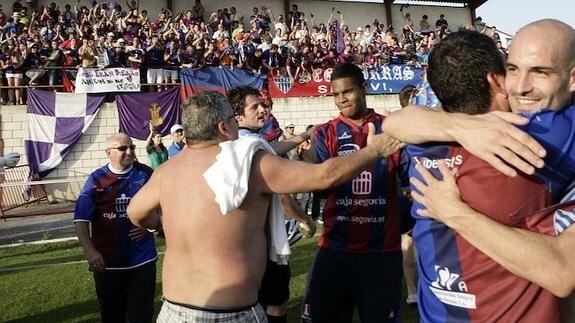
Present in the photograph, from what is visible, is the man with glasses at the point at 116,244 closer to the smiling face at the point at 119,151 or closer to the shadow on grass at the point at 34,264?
the smiling face at the point at 119,151

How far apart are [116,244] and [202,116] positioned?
2.57 metres

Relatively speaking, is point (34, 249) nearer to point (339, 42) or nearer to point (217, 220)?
point (217, 220)

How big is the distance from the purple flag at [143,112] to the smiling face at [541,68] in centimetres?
1714

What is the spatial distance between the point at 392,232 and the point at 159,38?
55.9ft

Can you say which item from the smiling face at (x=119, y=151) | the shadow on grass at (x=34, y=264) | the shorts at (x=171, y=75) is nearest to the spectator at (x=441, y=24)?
the shorts at (x=171, y=75)

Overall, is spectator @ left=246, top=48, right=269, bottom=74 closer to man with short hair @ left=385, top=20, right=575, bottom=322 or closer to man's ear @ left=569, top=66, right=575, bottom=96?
man with short hair @ left=385, top=20, right=575, bottom=322

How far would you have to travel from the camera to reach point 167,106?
18500 mm

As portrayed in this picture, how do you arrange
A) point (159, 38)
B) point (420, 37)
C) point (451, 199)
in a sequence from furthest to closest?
1. point (420, 37)
2. point (159, 38)
3. point (451, 199)

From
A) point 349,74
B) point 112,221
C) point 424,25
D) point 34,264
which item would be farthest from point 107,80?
point 424,25

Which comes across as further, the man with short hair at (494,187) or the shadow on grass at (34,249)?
the shadow on grass at (34,249)

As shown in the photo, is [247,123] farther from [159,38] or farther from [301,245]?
[159,38]

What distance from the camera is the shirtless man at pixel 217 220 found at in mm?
2797

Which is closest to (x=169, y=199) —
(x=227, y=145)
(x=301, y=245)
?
(x=227, y=145)

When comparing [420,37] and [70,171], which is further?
[420,37]
